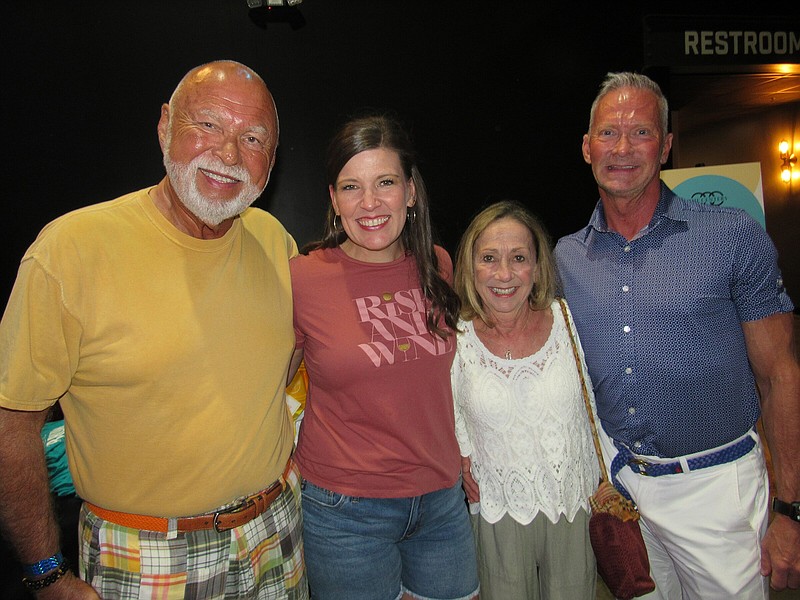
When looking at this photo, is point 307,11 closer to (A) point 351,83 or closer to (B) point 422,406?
(A) point 351,83

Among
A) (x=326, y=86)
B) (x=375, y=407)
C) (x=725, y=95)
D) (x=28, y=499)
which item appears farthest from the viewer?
(x=725, y=95)

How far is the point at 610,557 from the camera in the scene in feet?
6.02

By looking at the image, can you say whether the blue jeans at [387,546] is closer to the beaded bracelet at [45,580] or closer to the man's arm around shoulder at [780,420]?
the beaded bracelet at [45,580]

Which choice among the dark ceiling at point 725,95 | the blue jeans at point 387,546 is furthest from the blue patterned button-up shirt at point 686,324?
the dark ceiling at point 725,95

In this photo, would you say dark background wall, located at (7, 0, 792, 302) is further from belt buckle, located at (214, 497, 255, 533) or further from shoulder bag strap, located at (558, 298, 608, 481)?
belt buckle, located at (214, 497, 255, 533)

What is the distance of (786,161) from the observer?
35.8 feet

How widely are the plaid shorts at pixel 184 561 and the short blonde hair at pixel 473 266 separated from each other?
104cm

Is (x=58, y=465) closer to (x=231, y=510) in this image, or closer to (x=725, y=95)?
(x=231, y=510)

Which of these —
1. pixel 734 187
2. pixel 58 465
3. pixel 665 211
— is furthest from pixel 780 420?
pixel 58 465

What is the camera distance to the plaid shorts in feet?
4.84

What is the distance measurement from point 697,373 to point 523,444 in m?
0.69

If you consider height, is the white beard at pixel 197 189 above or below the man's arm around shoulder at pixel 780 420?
above

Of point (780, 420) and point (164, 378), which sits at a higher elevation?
point (164, 378)

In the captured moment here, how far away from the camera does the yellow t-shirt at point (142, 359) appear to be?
1341mm
